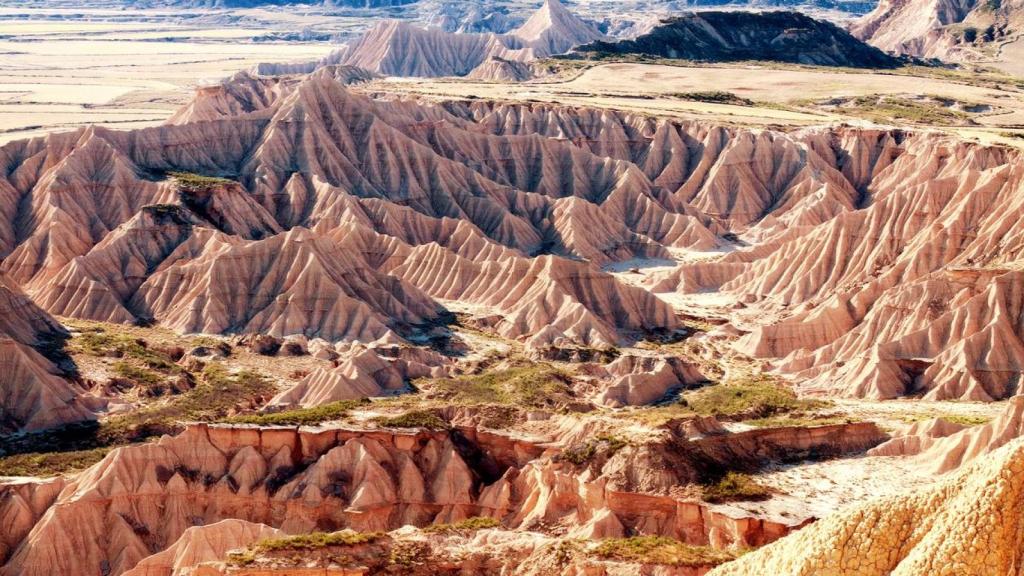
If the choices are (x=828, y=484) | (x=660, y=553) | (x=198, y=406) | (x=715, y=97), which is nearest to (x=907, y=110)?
(x=715, y=97)

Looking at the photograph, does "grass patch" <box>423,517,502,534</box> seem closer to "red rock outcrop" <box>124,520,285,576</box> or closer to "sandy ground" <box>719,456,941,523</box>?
"red rock outcrop" <box>124,520,285,576</box>

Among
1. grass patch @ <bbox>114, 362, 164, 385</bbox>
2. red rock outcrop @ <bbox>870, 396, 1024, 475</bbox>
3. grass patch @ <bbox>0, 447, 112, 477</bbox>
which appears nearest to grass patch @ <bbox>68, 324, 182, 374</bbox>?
grass patch @ <bbox>114, 362, 164, 385</bbox>

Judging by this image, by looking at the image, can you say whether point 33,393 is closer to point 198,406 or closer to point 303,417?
point 198,406

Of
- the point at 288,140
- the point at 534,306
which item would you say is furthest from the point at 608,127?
the point at 534,306

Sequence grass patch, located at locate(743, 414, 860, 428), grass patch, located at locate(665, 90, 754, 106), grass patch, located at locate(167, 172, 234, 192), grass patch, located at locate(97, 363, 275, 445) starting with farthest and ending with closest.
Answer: grass patch, located at locate(665, 90, 754, 106) < grass patch, located at locate(167, 172, 234, 192) < grass patch, located at locate(97, 363, 275, 445) < grass patch, located at locate(743, 414, 860, 428)

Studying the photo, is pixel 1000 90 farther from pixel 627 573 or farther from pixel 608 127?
pixel 627 573

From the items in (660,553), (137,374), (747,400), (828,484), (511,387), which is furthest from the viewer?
(137,374)
